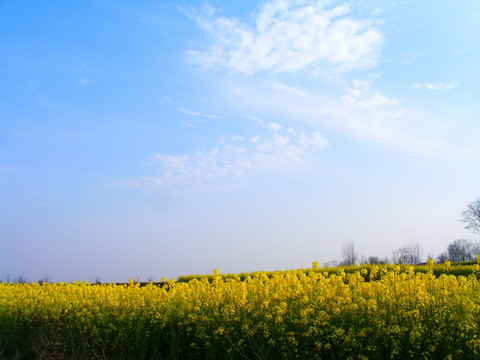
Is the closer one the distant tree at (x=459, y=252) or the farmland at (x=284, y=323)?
the farmland at (x=284, y=323)

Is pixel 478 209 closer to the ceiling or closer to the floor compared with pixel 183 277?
closer to the ceiling

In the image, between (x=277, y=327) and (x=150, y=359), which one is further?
(x=150, y=359)

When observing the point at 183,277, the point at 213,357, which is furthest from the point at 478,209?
the point at 213,357

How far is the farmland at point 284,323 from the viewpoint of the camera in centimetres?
501

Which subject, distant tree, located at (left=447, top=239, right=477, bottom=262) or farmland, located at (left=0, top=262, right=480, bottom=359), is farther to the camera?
distant tree, located at (left=447, top=239, right=477, bottom=262)

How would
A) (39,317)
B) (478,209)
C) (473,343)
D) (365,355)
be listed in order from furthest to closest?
(478,209) < (39,317) < (365,355) < (473,343)

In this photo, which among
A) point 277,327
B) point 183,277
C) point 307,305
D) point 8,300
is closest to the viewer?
point 277,327

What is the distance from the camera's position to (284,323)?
220 inches

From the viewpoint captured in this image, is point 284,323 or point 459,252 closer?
point 284,323

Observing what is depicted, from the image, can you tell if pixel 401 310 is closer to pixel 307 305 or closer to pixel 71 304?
pixel 307 305

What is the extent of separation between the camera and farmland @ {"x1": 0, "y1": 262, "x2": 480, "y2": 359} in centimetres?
501

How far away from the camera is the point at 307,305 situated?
19.2ft

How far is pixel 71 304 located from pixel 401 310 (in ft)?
20.9

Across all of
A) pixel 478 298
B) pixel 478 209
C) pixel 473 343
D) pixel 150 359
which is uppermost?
pixel 478 209
